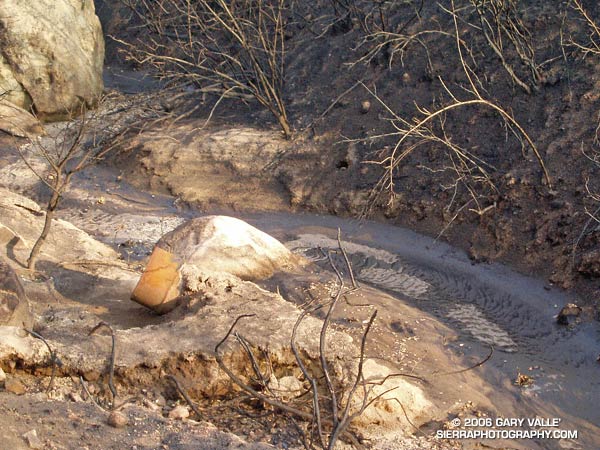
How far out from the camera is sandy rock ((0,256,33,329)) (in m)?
4.54

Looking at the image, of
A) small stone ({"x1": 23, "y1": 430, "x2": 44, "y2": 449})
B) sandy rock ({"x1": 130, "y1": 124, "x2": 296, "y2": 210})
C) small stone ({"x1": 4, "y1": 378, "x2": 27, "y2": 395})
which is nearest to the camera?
small stone ({"x1": 23, "y1": 430, "x2": 44, "y2": 449})

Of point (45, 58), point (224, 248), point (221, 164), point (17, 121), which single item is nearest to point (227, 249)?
point (224, 248)

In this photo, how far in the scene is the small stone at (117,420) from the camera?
3750mm

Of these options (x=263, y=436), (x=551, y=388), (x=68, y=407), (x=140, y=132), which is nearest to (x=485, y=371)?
(x=551, y=388)

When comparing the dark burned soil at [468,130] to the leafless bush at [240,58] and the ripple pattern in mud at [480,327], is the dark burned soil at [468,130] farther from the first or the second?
the ripple pattern in mud at [480,327]

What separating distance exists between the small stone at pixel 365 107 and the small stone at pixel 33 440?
666 cm

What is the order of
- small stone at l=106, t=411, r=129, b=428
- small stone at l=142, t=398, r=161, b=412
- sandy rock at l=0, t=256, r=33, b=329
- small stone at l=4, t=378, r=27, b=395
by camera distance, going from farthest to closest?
1. sandy rock at l=0, t=256, r=33, b=329
2. small stone at l=142, t=398, r=161, b=412
3. small stone at l=4, t=378, r=27, b=395
4. small stone at l=106, t=411, r=129, b=428

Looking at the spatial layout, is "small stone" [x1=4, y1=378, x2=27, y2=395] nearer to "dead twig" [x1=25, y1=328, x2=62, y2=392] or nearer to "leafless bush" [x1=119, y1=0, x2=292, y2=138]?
"dead twig" [x1=25, y1=328, x2=62, y2=392]

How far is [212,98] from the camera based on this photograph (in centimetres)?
1102

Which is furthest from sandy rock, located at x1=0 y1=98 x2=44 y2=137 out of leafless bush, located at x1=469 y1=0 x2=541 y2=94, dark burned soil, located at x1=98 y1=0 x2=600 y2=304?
leafless bush, located at x1=469 y1=0 x2=541 y2=94

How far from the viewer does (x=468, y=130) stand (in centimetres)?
834

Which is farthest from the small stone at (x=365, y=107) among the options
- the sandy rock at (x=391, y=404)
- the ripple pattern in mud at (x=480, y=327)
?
the sandy rock at (x=391, y=404)

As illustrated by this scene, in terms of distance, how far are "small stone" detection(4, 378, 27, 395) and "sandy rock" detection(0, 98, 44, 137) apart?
7014 mm

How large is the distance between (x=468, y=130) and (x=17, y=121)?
6.26 metres
